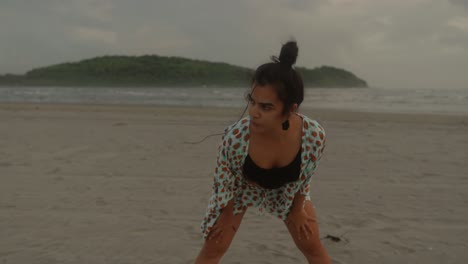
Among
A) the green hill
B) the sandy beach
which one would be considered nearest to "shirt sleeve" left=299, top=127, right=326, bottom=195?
the sandy beach

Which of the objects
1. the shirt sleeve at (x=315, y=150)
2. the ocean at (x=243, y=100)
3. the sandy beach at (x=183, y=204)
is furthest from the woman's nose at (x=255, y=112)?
the ocean at (x=243, y=100)

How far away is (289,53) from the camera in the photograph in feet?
7.35

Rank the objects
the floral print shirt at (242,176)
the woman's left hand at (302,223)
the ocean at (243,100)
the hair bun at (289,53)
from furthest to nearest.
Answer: the ocean at (243,100) → the woman's left hand at (302,223) → the floral print shirt at (242,176) → the hair bun at (289,53)

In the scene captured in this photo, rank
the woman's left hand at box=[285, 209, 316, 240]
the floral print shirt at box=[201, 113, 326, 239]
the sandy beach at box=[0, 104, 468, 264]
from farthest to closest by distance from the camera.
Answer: the sandy beach at box=[0, 104, 468, 264], the woman's left hand at box=[285, 209, 316, 240], the floral print shirt at box=[201, 113, 326, 239]

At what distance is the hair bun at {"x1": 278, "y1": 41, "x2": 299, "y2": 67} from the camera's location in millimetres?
2242

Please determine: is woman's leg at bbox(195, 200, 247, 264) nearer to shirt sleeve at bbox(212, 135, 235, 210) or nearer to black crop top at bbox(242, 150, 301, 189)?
shirt sleeve at bbox(212, 135, 235, 210)

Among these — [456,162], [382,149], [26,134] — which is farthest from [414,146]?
[26,134]

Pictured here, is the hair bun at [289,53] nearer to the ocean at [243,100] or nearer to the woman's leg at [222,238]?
the woman's leg at [222,238]

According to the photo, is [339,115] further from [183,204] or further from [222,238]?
[222,238]

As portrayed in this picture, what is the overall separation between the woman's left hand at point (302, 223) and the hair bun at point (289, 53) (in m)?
0.88

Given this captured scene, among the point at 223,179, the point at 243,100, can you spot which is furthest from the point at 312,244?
the point at 243,100

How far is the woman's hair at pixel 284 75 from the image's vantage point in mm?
2258

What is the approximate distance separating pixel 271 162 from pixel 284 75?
509 millimetres

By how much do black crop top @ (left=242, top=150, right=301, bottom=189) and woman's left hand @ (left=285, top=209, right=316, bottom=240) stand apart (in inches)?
9.5
